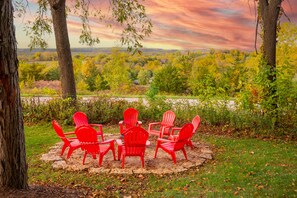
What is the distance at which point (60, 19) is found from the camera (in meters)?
12.2

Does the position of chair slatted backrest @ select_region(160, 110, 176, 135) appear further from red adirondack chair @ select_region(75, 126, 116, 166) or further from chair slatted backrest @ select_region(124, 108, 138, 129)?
red adirondack chair @ select_region(75, 126, 116, 166)

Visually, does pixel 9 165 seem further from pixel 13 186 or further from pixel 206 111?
pixel 206 111

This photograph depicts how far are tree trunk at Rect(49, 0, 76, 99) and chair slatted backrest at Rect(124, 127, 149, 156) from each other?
6463 mm

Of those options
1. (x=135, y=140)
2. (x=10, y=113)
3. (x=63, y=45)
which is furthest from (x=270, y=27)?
(x=10, y=113)

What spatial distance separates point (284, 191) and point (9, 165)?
438 centimetres

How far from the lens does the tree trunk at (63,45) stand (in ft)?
39.7

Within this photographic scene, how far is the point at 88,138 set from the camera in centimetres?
707

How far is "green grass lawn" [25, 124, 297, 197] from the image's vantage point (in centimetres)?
564

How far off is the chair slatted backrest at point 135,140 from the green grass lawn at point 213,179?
24.9 inches

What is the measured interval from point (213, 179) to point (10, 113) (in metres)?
3.75

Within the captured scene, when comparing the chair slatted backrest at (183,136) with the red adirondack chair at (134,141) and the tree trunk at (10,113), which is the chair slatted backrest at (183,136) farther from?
the tree trunk at (10,113)

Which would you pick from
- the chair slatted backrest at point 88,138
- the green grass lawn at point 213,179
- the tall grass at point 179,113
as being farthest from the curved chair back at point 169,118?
the chair slatted backrest at point 88,138

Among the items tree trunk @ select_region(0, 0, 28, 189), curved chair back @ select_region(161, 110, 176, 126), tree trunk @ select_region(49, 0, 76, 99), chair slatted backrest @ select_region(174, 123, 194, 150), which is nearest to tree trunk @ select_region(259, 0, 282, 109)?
curved chair back @ select_region(161, 110, 176, 126)

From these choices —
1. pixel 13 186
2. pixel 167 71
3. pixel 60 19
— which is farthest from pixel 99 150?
pixel 167 71
